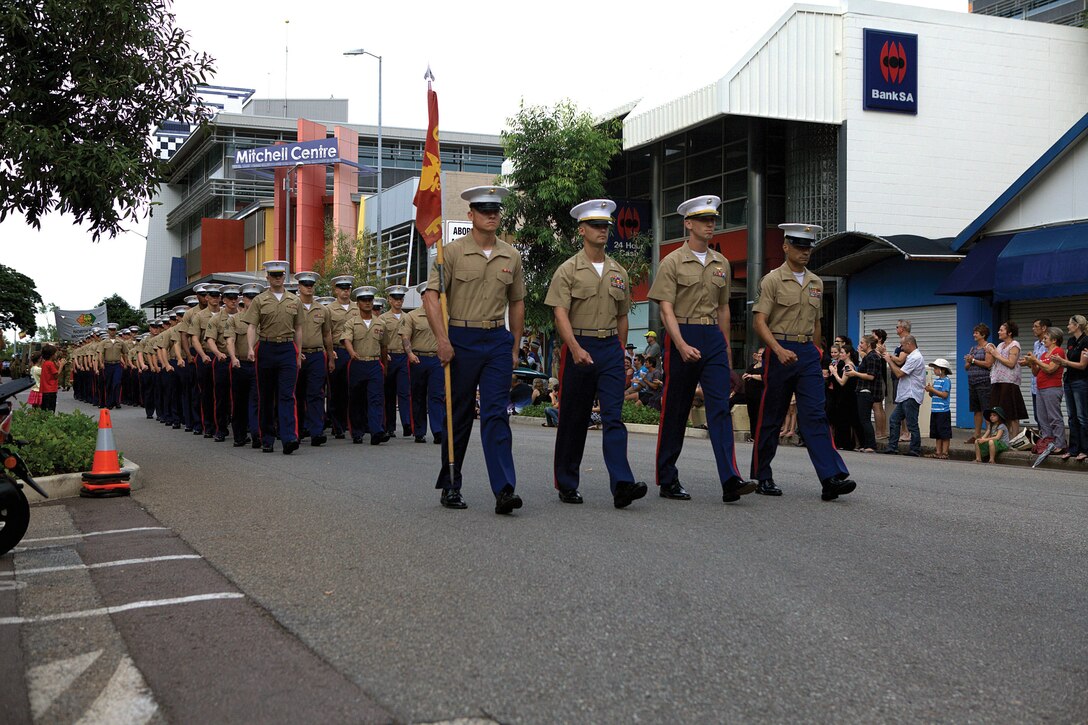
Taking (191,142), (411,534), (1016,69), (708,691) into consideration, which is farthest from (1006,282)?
(191,142)

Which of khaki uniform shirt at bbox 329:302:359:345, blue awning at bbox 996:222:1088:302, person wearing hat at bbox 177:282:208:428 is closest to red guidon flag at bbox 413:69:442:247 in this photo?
khaki uniform shirt at bbox 329:302:359:345

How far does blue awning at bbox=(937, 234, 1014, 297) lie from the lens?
20406 mm

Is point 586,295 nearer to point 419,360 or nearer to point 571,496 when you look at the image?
point 571,496

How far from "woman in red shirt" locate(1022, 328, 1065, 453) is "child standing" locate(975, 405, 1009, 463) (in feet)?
2.47

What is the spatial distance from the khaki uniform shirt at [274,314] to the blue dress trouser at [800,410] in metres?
6.57

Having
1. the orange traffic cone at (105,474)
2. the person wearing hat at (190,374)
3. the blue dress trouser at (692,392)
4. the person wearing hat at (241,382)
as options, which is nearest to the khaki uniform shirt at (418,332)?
the person wearing hat at (241,382)

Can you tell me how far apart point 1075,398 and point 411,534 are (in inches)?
398

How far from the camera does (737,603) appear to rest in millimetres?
5168

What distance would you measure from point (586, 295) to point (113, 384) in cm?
2586

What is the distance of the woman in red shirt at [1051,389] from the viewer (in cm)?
1453

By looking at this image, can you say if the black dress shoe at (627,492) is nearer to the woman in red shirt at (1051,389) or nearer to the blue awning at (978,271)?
the woman in red shirt at (1051,389)

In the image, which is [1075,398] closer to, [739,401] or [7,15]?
[739,401]

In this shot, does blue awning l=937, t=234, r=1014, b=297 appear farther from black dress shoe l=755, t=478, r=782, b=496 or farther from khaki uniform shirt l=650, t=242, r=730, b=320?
khaki uniform shirt l=650, t=242, r=730, b=320

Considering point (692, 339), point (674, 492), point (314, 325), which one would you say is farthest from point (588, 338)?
point (314, 325)
